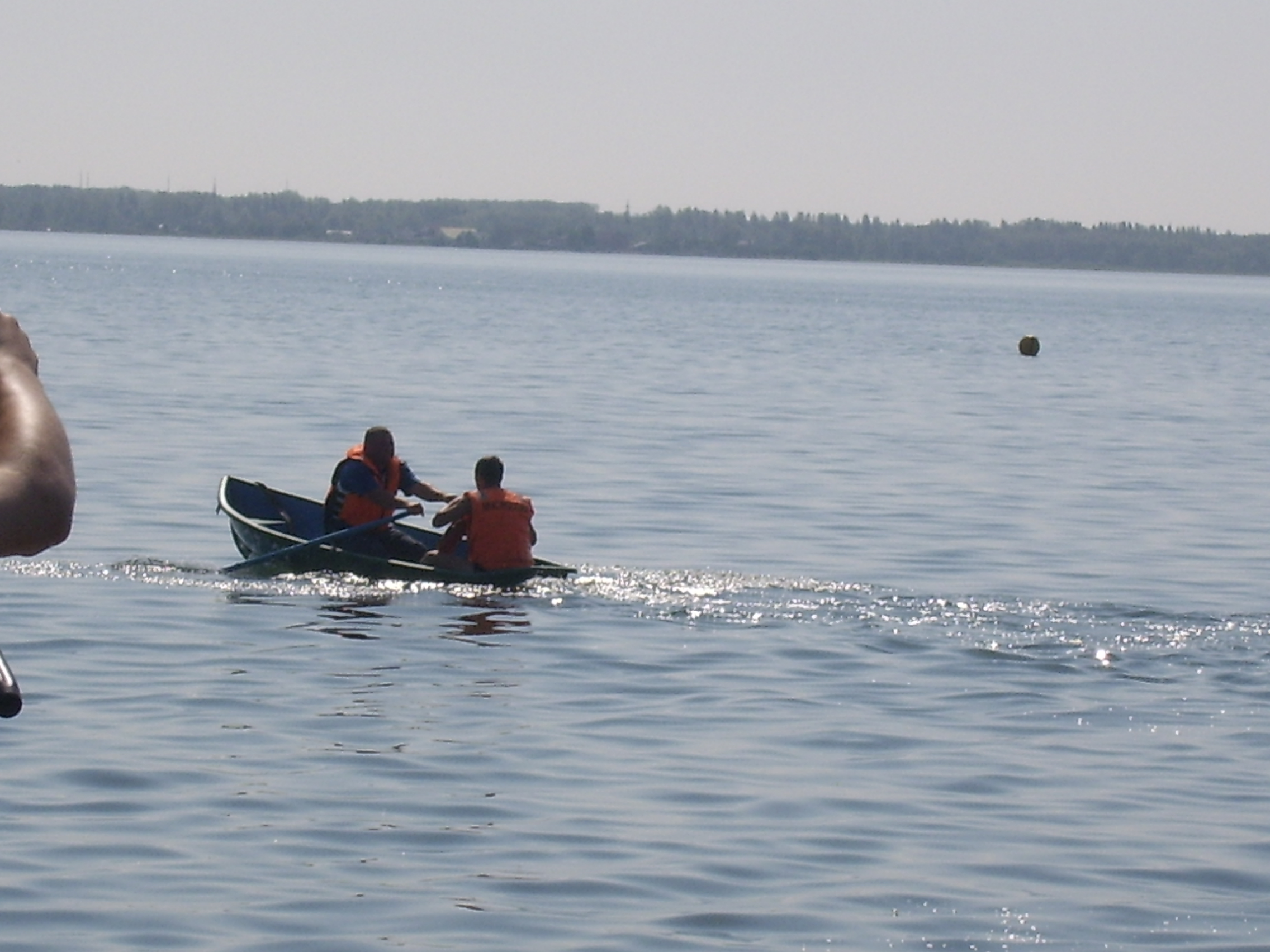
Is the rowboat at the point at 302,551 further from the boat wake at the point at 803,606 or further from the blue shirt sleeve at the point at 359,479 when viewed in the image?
the blue shirt sleeve at the point at 359,479

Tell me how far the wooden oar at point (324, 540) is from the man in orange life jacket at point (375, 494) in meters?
0.13

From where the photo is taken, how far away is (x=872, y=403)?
43312mm

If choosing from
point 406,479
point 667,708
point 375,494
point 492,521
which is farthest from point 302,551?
point 667,708

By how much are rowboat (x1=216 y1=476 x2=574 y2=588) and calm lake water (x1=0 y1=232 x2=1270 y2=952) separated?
6.6 inches

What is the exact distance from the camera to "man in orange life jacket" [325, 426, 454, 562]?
17891 mm

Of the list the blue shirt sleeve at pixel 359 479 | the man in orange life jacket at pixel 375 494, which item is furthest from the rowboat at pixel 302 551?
the blue shirt sleeve at pixel 359 479

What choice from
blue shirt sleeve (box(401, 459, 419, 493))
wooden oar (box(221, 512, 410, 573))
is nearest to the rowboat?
wooden oar (box(221, 512, 410, 573))

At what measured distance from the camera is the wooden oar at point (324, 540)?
693 inches

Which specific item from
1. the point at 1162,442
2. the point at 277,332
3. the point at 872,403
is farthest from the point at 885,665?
the point at 277,332

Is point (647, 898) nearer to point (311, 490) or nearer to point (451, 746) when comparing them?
point (451, 746)

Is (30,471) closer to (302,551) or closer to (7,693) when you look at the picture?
(7,693)

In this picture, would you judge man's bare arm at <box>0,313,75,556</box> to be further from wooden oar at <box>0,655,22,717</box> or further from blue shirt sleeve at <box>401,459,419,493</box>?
blue shirt sleeve at <box>401,459,419,493</box>

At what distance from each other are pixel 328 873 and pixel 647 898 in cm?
144

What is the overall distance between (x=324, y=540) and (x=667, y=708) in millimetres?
5671
